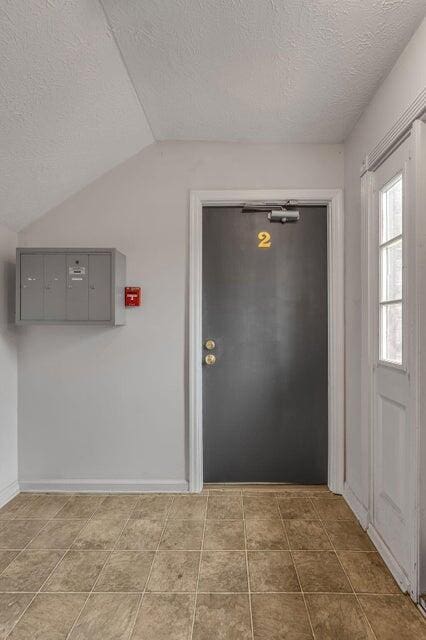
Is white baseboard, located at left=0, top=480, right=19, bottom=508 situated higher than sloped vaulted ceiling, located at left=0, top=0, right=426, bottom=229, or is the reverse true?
sloped vaulted ceiling, located at left=0, top=0, right=426, bottom=229

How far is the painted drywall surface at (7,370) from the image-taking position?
2.60m

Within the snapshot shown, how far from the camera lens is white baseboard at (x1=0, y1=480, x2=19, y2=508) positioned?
2.57m

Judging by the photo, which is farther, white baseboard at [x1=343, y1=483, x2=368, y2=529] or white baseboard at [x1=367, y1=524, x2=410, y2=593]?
white baseboard at [x1=343, y1=483, x2=368, y2=529]

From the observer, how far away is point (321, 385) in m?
2.79

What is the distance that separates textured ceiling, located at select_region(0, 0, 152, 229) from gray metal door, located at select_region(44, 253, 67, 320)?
1.41ft

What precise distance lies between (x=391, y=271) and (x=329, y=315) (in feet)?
2.45

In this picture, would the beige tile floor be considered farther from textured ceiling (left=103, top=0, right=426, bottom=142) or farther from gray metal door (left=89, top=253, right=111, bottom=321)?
textured ceiling (left=103, top=0, right=426, bottom=142)

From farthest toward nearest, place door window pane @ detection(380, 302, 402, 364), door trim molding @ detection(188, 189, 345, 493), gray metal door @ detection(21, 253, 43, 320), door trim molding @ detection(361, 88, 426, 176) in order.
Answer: door trim molding @ detection(188, 189, 345, 493) → gray metal door @ detection(21, 253, 43, 320) → door window pane @ detection(380, 302, 402, 364) → door trim molding @ detection(361, 88, 426, 176)

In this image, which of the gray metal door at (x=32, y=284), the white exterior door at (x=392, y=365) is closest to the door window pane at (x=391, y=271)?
the white exterior door at (x=392, y=365)

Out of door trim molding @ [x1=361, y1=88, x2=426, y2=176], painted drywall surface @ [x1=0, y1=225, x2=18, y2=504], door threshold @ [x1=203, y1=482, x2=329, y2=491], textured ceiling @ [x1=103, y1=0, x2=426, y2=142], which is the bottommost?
door threshold @ [x1=203, y1=482, x2=329, y2=491]

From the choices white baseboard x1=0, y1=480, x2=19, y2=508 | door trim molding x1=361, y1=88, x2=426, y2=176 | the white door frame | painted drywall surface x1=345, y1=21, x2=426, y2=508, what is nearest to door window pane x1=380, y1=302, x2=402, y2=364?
the white door frame

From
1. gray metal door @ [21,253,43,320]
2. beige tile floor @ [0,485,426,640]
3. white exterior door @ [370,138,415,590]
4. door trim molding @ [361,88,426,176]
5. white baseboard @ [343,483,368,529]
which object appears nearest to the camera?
beige tile floor @ [0,485,426,640]

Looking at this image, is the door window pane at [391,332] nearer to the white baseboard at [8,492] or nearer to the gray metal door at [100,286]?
the gray metal door at [100,286]

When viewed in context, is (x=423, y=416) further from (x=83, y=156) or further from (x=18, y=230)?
(x=18, y=230)
